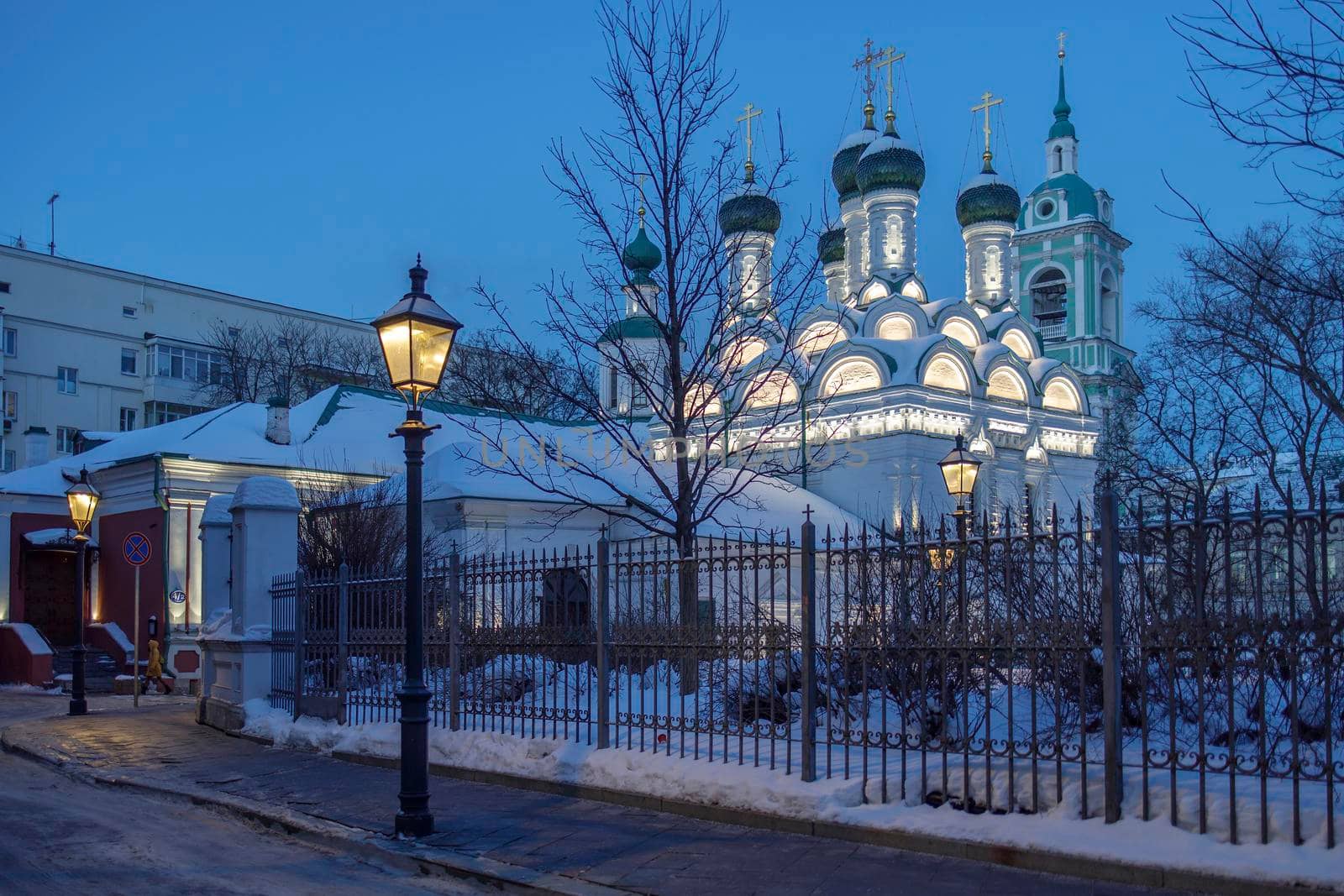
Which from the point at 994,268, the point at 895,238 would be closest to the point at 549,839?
the point at 895,238

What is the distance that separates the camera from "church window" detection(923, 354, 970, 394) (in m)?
37.4

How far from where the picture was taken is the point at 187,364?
54844mm

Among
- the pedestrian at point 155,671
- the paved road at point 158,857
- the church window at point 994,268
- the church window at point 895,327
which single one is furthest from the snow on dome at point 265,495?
the church window at point 994,268

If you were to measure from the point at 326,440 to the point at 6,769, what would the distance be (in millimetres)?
18871

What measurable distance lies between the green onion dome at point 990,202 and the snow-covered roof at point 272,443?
808 inches

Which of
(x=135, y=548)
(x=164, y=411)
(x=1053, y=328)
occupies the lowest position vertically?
(x=135, y=548)

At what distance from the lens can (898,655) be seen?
8.30m

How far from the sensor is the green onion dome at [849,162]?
44031 mm

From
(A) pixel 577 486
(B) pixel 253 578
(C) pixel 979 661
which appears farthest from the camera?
(A) pixel 577 486

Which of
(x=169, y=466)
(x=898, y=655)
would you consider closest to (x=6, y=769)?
(x=898, y=655)

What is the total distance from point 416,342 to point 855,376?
2930 centimetres

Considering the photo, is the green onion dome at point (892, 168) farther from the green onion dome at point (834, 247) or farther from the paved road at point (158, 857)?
the paved road at point (158, 857)

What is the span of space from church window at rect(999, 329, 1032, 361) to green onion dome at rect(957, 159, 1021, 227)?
14.4 feet

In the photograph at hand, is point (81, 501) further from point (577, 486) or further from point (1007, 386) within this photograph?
point (1007, 386)
